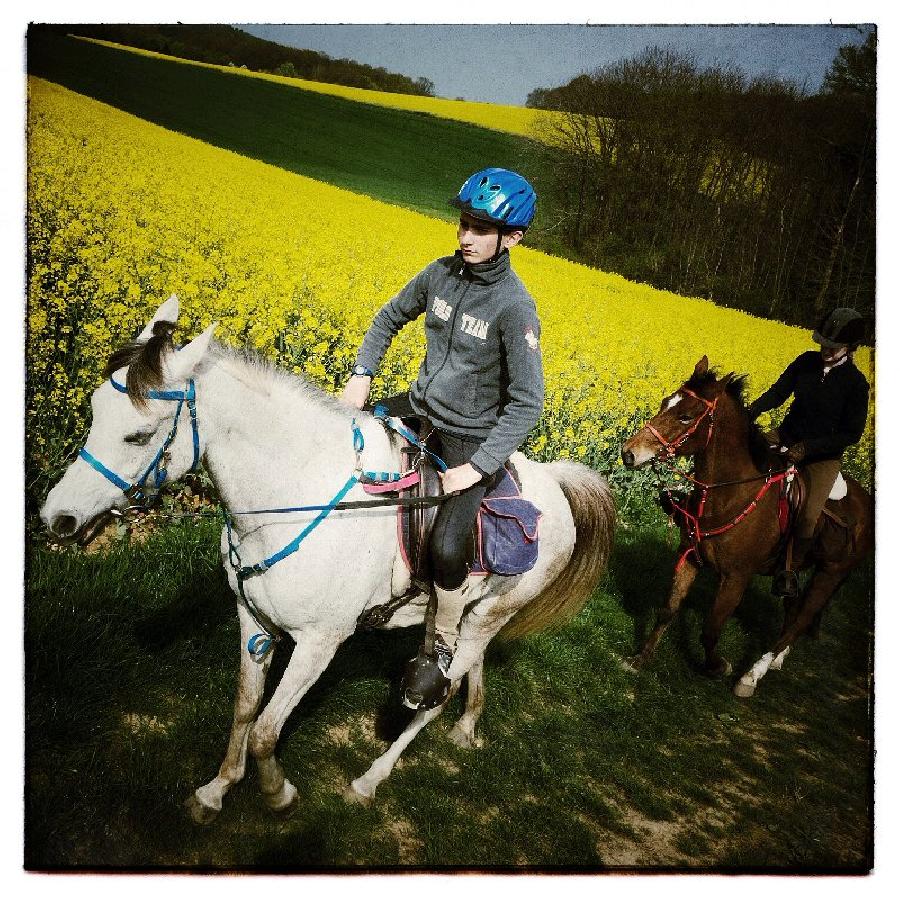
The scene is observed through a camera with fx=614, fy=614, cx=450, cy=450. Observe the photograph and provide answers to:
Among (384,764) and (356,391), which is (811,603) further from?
(356,391)

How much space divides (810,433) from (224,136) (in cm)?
456

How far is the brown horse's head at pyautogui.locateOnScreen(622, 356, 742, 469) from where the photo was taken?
13.9ft

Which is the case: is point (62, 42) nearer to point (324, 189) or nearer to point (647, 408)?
point (324, 189)

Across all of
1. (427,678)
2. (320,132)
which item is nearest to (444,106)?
(320,132)

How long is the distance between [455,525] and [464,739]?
1619 mm

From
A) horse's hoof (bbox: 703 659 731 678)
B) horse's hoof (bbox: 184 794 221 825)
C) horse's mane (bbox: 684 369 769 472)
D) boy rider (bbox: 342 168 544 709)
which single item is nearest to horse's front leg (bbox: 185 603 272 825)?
horse's hoof (bbox: 184 794 221 825)

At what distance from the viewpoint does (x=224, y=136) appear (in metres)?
4.18

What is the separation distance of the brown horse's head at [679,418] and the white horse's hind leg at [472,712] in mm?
1770

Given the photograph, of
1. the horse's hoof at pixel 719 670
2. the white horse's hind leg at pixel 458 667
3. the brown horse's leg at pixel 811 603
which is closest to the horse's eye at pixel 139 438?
the white horse's hind leg at pixel 458 667

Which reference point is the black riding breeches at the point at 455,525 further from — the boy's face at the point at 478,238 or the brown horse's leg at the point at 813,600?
the brown horse's leg at the point at 813,600

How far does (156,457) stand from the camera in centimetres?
210

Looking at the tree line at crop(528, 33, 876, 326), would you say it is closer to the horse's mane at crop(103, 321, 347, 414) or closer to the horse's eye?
the horse's mane at crop(103, 321, 347, 414)

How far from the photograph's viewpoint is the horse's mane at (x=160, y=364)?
2.00 meters
